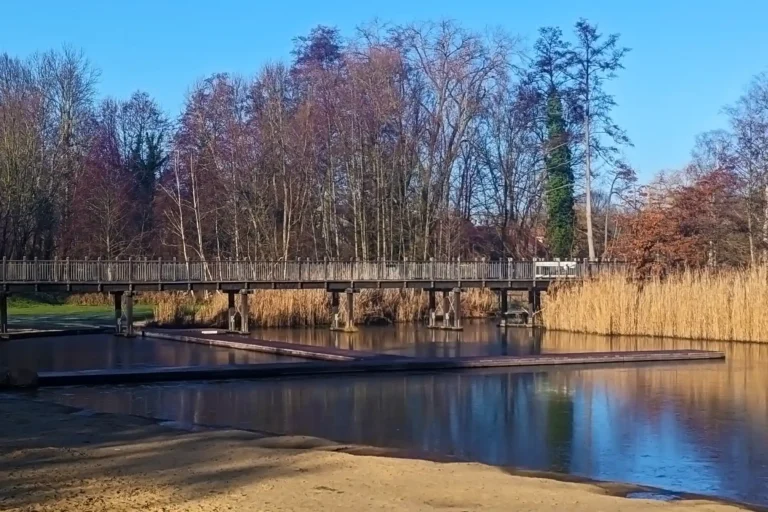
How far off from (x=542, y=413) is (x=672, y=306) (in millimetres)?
17118

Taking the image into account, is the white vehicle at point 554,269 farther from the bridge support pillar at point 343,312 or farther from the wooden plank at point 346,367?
the wooden plank at point 346,367

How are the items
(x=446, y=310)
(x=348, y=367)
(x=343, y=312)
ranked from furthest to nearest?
1. (x=446, y=310)
2. (x=343, y=312)
3. (x=348, y=367)

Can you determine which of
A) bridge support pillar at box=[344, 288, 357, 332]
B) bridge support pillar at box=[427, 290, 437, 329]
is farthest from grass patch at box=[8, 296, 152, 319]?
bridge support pillar at box=[427, 290, 437, 329]

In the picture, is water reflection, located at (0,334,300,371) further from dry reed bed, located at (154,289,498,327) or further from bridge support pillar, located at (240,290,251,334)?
dry reed bed, located at (154,289,498,327)

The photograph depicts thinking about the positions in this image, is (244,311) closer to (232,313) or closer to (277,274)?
(232,313)

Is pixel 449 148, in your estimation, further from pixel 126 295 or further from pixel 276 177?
pixel 126 295

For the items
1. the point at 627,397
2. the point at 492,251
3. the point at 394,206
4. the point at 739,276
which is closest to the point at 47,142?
the point at 394,206

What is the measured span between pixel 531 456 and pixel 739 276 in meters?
20.0

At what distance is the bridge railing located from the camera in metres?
30.7

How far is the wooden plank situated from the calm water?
56cm

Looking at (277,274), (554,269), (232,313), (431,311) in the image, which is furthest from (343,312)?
(554,269)

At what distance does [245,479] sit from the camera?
9180 millimetres

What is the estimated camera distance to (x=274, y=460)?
10.3 m

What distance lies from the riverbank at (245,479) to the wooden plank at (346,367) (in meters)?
5.92
